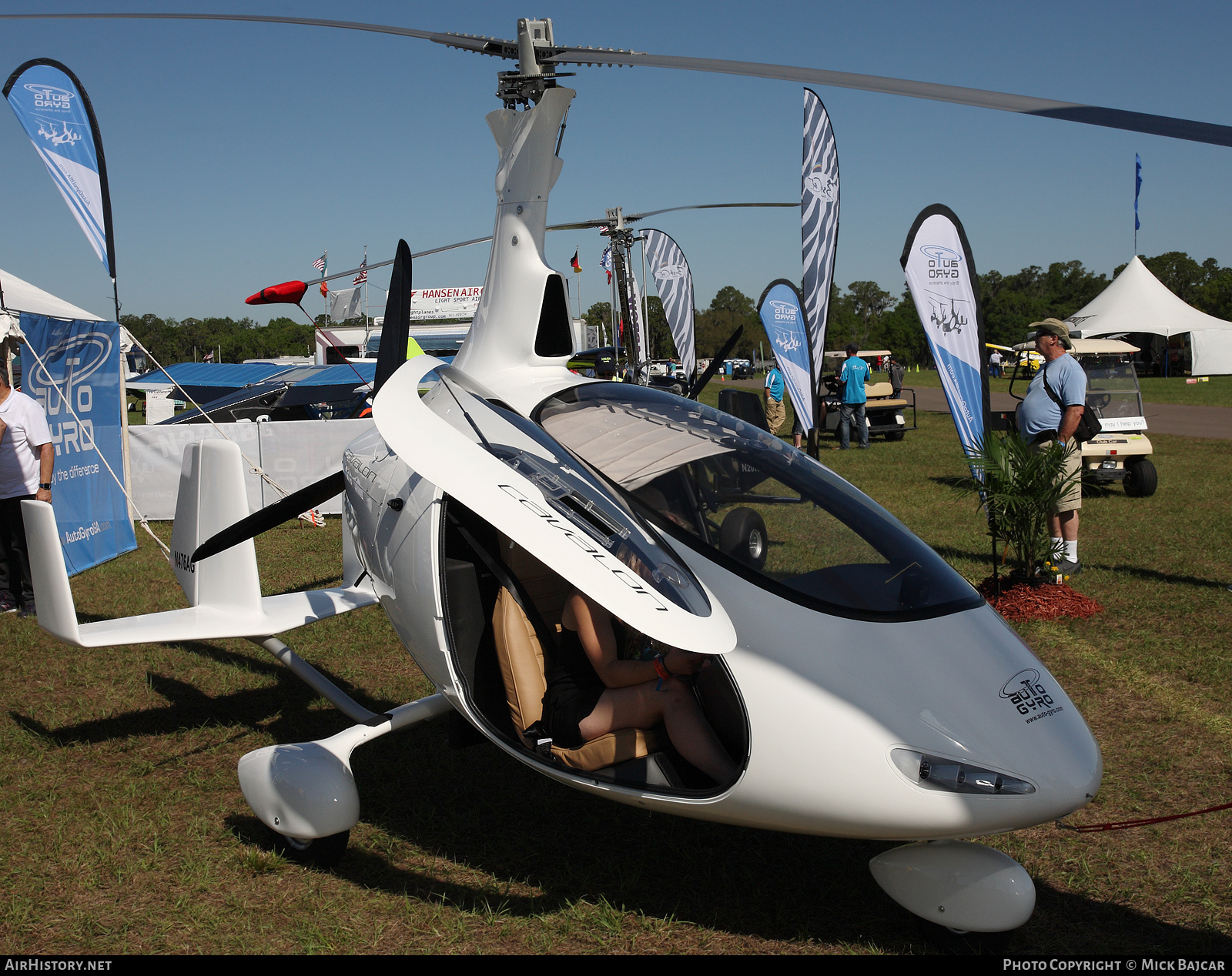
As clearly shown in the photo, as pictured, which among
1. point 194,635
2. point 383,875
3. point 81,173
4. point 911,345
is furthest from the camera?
point 911,345

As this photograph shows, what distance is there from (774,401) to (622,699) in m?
15.7

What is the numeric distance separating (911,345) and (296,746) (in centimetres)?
9803

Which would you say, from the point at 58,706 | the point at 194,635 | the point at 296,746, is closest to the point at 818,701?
the point at 296,746

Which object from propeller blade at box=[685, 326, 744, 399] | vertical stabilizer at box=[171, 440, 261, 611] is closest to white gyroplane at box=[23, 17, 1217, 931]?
vertical stabilizer at box=[171, 440, 261, 611]

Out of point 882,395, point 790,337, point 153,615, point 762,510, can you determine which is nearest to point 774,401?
point 882,395

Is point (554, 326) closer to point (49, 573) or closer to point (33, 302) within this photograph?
Answer: point (49, 573)

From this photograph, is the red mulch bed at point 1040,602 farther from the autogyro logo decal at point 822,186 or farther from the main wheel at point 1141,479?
the main wheel at point 1141,479

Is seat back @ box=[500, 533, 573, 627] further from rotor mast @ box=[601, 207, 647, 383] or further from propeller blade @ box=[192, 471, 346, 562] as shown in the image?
rotor mast @ box=[601, 207, 647, 383]

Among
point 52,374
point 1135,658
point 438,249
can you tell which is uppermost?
point 438,249

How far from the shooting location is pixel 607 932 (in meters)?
2.95

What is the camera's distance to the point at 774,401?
18047 millimetres

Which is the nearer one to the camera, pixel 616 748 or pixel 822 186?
pixel 616 748

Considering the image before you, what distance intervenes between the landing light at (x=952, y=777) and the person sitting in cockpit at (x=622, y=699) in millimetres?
507

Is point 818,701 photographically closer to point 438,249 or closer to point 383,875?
point 383,875
